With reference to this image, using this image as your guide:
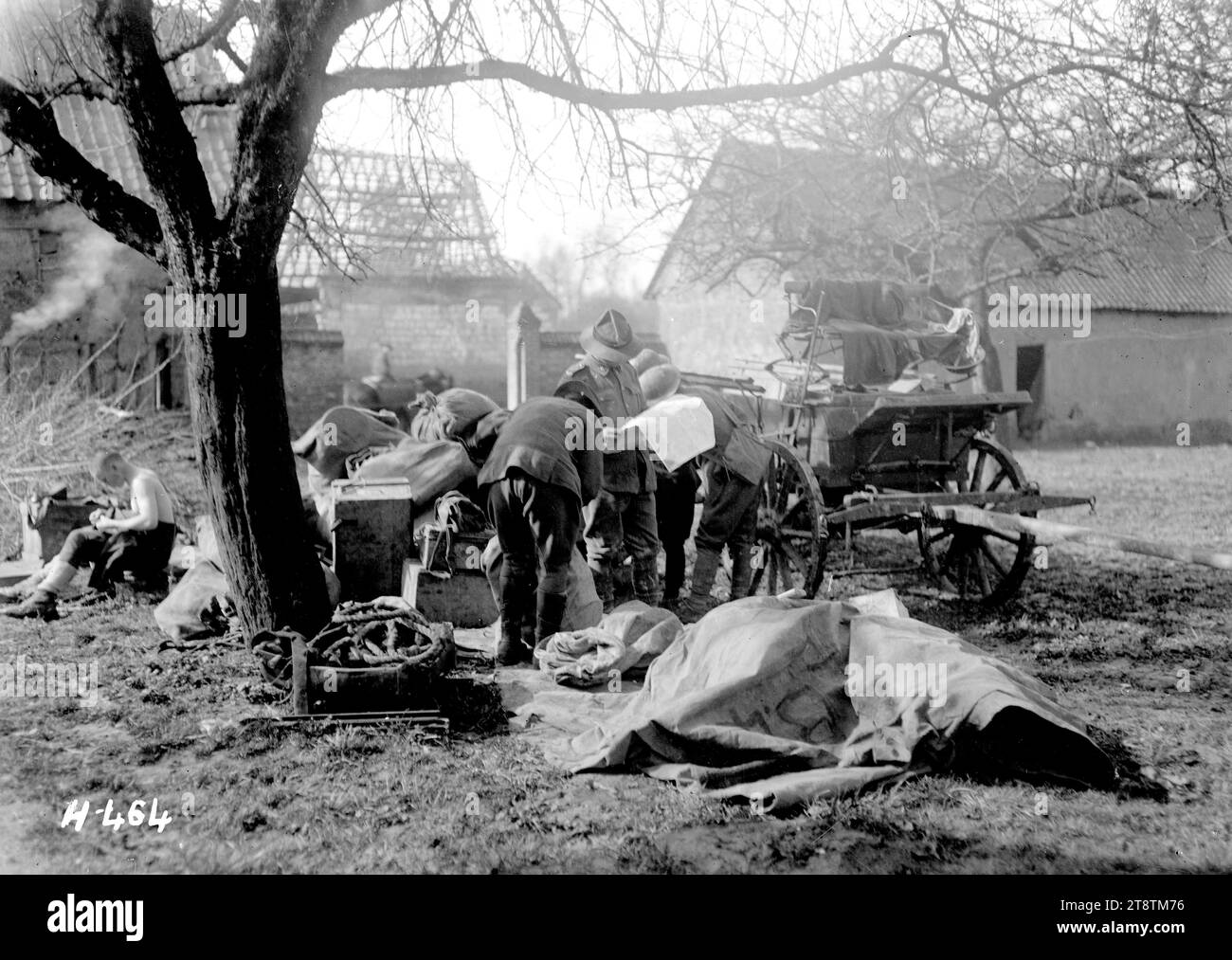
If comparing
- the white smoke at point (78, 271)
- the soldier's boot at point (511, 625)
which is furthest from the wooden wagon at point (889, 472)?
the white smoke at point (78, 271)

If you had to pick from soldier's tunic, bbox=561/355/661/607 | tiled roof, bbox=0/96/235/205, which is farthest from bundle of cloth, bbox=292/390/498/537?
tiled roof, bbox=0/96/235/205

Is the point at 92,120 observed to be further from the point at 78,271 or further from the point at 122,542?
the point at 122,542

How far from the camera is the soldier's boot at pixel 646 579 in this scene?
306 inches

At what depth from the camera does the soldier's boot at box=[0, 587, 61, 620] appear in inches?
303

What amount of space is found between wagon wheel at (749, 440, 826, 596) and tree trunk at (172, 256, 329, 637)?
10.9ft

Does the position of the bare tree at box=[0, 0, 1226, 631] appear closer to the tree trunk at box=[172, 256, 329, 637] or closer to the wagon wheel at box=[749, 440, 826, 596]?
the tree trunk at box=[172, 256, 329, 637]

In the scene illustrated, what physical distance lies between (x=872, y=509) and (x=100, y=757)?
15.7 ft

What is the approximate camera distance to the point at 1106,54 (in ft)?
18.4

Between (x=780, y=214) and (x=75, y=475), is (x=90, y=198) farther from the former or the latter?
(x=780, y=214)

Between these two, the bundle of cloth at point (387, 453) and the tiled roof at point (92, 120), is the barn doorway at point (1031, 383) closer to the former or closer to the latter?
A: the tiled roof at point (92, 120)

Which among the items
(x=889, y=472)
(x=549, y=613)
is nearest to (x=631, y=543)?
(x=549, y=613)

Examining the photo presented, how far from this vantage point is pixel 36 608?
775 centimetres

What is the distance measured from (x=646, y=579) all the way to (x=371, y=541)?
195 cm

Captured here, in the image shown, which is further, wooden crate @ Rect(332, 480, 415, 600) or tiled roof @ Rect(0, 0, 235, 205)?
wooden crate @ Rect(332, 480, 415, 600)
